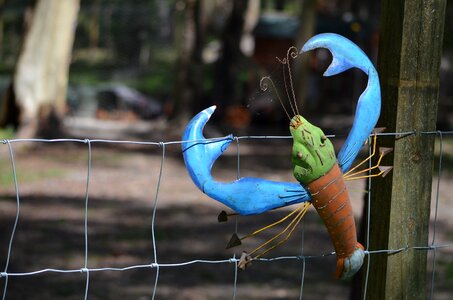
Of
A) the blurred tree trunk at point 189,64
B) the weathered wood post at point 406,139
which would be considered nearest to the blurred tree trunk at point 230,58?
the blurred tree trunk at point 189,64

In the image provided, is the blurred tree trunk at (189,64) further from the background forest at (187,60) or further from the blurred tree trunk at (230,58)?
the blurred tree trunk at (230,58)

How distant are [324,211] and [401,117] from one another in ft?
1.57

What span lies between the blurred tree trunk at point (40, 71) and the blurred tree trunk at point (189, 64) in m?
3.24

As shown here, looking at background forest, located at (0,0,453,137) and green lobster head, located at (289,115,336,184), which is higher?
background forest, located at (0,0,453,137)

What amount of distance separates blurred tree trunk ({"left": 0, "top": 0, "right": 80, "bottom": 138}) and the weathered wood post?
41.1 ft

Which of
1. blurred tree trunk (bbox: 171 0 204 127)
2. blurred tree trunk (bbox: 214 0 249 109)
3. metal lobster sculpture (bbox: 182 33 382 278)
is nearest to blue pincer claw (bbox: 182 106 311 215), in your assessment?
metal lobster sculpture (bbox: 182 33 382 278)

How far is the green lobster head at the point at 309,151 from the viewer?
2637 mm

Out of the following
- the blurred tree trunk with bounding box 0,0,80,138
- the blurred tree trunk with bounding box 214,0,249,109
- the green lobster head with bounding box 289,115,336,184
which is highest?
the blurred tree trunk with bounding box 214,0,249,109

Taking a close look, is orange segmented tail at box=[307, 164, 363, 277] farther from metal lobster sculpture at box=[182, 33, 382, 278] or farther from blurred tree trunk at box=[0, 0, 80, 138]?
blurred tree trunk at box=[0, 0, 80, 138]

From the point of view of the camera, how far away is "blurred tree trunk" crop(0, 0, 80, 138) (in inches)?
598

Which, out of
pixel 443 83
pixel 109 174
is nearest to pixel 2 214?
pixel 109 174

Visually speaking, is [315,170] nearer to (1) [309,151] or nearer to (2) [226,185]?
(1) [309,151]

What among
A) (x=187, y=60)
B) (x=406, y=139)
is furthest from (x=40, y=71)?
(x=406, y=139)

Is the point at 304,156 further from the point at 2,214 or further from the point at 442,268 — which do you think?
the point at 2,214
